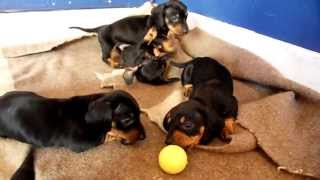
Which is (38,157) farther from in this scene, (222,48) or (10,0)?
(10,0)

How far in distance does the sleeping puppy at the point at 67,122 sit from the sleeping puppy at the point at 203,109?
151mm

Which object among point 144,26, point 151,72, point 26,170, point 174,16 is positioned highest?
point 174,16

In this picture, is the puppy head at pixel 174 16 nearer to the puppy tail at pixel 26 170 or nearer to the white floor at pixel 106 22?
the white floor at pixel 106 22

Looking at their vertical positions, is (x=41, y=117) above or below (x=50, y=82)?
above

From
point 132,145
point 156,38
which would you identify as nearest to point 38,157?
point 132,145

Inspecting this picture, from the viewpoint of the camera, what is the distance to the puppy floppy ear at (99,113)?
1.44 metres

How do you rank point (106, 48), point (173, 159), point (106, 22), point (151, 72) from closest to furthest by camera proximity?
point (173, 159)
point (151, 72)
point (106, 48)
point (106, 22)

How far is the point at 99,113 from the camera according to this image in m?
1.45

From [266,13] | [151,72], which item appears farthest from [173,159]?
[266,13]

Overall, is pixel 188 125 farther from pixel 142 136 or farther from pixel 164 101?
pixel 164 101

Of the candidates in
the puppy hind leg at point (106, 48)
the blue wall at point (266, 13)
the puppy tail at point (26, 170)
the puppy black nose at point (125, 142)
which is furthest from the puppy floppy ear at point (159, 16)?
the puppy tail at point (26, 170)

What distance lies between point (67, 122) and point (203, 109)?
1.67 ft

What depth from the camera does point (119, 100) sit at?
1.47 m

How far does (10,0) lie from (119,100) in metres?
1.43
